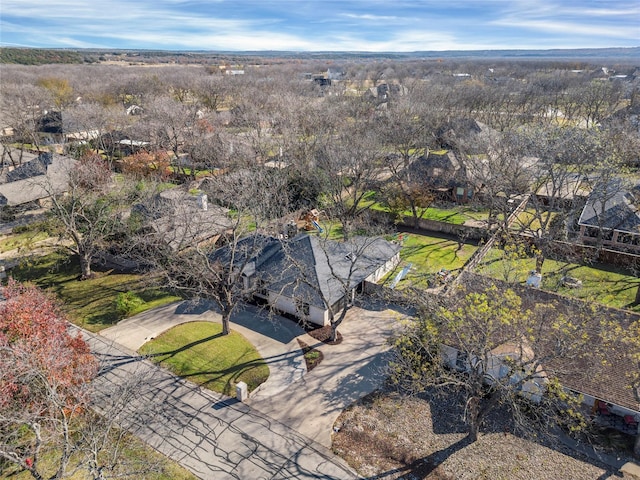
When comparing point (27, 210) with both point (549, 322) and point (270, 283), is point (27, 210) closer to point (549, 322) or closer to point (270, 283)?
point (270, 283)

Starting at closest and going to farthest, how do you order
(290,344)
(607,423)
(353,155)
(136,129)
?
(607,423) → (290,344) → (353,155) → (136,129)

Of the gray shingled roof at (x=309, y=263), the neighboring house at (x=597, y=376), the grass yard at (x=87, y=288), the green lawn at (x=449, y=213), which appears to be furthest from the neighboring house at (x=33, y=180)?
the neighboring house at (x=597, y=376)

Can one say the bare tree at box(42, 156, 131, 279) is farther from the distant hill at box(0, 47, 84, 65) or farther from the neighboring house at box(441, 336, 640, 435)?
the distant hill at box(0, 47, 84, 65)

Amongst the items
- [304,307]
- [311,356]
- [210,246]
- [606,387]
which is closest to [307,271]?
[304,307]

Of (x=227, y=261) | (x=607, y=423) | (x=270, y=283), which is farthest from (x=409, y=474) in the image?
(x=227, y=261)

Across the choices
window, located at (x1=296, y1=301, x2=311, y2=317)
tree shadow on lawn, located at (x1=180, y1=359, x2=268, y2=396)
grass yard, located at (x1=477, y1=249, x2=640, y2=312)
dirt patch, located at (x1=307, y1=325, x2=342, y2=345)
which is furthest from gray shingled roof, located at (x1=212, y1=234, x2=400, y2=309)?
grass yard, located at (x1=477, y1=249, x2=640, y2=312)

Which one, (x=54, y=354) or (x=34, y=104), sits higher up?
(x=34, y=104)

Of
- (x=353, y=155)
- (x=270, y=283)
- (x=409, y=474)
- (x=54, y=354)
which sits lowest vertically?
(x=409, y=474)
